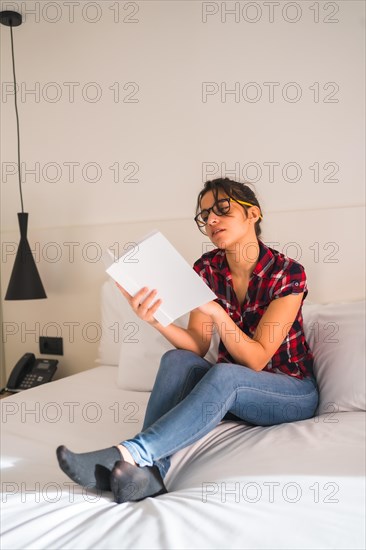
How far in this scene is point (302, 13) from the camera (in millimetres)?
1882

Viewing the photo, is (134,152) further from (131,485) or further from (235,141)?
(131,485)

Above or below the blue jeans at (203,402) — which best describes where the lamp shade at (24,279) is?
above

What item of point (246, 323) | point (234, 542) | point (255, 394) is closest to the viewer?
point (234, 542)

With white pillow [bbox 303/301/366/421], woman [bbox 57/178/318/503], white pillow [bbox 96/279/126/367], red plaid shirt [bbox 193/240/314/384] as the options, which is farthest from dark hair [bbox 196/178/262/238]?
white pillow [bbox 96/279/126/367]

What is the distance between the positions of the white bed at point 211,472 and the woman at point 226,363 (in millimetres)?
47

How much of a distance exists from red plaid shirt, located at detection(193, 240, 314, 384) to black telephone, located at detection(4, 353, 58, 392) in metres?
1.07

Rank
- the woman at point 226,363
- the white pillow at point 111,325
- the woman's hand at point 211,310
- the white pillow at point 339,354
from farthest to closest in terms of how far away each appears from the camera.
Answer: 1. the white pillow at point 111,325
2. the white pillow at point 339,354
3. the woman's hand at point 211,310
4. the woman at point 226,363

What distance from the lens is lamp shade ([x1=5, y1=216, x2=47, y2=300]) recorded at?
2223 millimetres

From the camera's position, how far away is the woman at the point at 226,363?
1.05 metres

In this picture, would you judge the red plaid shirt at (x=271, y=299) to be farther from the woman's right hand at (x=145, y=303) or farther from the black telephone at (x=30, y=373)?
the black telephone at (x=30, y=373)

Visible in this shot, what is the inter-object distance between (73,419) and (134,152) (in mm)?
1174

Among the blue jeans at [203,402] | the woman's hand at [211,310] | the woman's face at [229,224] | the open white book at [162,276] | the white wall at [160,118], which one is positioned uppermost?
the white wall at [160,118]

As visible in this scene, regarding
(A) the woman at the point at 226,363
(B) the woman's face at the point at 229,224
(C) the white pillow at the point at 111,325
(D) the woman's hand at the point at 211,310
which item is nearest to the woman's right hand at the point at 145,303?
(A) the woman at the point at 226,363

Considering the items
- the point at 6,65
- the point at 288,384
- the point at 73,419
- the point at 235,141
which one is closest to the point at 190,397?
the point at 288,384
